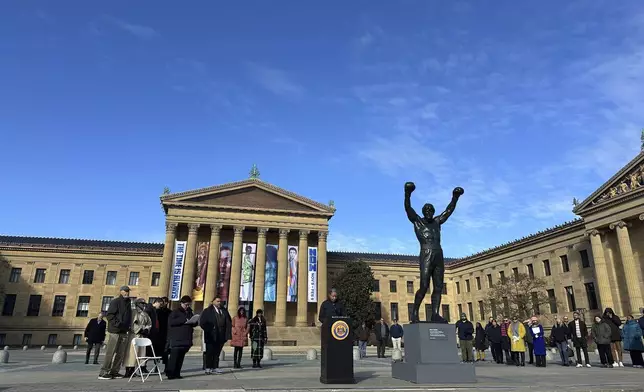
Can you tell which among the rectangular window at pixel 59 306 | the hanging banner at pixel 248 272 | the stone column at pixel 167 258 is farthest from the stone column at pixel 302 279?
the rectangular window at pixel 59 306

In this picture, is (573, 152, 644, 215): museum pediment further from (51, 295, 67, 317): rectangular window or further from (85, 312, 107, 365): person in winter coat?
(51, 295, 67, 317): rectangular window

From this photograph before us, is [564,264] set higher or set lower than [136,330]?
higher

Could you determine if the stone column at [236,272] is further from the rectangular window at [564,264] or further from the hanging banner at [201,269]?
the rectangular window at [564,264]

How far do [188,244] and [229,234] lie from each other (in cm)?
616

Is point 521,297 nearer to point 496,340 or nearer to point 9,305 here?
point 496,340

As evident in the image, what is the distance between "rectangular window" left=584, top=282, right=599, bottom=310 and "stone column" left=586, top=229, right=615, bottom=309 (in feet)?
5.49

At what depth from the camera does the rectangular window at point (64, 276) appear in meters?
54.1

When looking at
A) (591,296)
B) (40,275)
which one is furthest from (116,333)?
(40,275)

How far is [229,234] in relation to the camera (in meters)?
54.5

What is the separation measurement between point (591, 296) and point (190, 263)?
4235 centimetres

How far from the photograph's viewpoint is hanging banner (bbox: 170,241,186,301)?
47.2m

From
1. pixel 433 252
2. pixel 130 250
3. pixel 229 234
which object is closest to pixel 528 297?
pixel 229 234

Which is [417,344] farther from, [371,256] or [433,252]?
[371,256]

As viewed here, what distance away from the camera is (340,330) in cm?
1036
